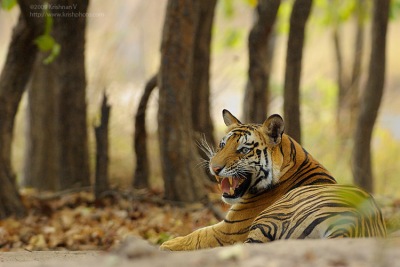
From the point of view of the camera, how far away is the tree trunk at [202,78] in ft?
34.7

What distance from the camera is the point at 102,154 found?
31.5 ft

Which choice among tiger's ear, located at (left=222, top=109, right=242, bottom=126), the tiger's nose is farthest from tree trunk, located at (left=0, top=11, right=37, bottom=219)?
the tiger's nose

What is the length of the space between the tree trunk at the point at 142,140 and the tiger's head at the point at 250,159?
4.12m

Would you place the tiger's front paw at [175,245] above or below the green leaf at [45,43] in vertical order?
below

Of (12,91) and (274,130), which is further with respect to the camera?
(12,91)

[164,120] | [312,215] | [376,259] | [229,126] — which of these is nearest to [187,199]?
[164,120]

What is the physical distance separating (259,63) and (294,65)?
447mm

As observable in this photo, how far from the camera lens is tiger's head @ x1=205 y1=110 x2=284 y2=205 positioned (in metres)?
5.74

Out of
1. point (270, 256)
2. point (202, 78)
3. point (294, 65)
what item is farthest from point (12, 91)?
point (270, 256)

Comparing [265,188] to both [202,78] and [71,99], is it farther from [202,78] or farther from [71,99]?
[202,78]

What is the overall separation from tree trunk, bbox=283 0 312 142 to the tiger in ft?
10.4

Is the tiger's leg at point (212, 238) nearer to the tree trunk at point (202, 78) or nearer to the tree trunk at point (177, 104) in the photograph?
the tree trunk at point (177, 104)

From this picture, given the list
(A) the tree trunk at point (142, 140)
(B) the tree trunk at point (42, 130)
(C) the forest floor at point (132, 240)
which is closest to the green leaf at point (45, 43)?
(C) the forest floor at point (132, 240)

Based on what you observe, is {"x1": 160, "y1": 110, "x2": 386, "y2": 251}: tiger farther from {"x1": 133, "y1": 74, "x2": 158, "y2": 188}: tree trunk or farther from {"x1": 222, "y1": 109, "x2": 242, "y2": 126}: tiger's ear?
{"x1": 133, "y1": 74, "x2": 158, "y2": 188}: tree trunk
